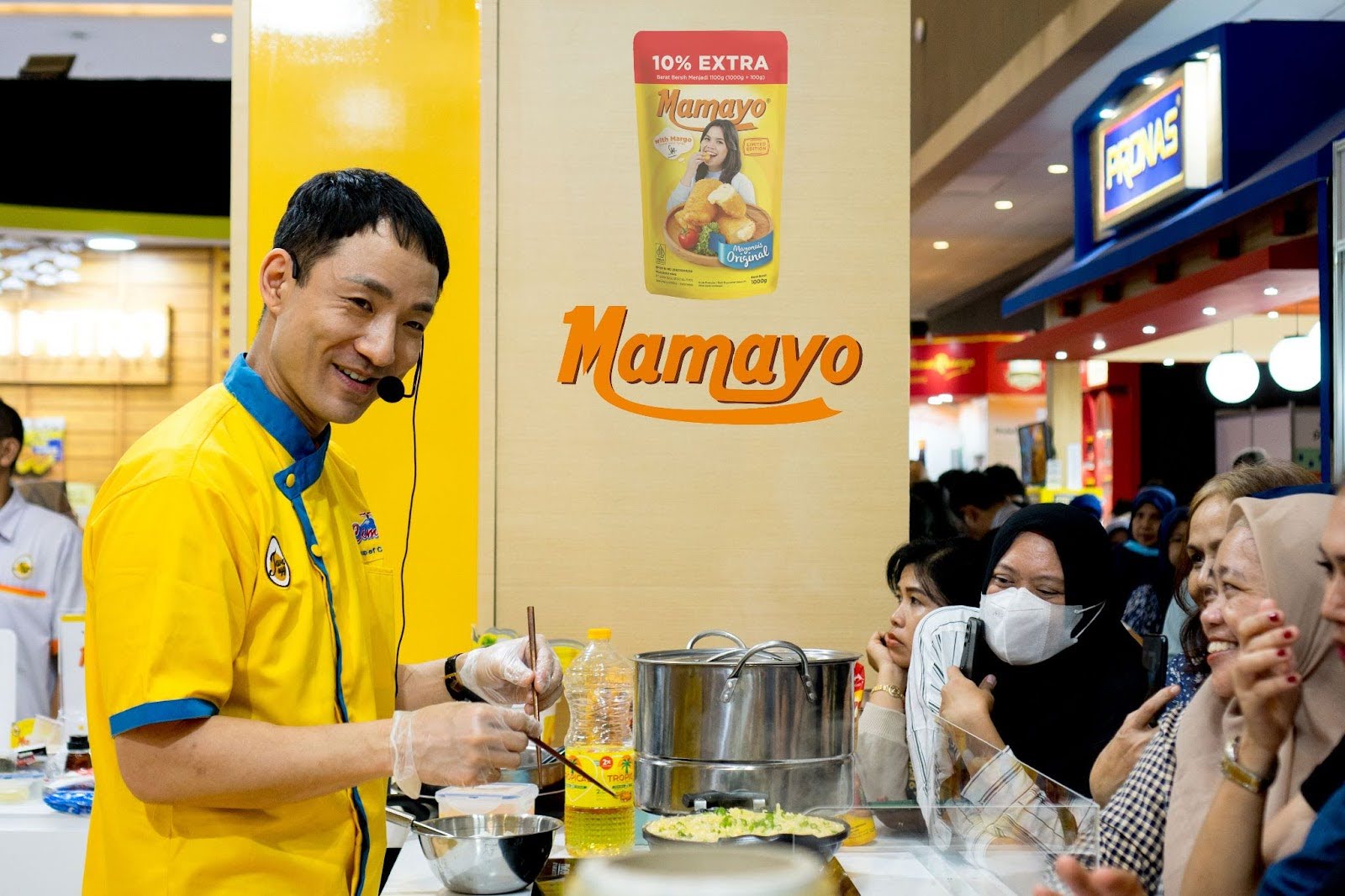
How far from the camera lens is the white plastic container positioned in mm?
2434

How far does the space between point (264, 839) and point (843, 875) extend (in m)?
0.97

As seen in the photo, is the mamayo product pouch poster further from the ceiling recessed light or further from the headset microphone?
the ceiling recessed light

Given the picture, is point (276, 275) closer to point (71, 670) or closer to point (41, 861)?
point (41, 861)

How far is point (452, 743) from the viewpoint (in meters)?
1.70

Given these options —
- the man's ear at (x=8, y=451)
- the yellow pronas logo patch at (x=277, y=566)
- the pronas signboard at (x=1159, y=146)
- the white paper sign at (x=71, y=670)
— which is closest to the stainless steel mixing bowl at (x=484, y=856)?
the yellow pronas logo patch at (x=277, y=566)

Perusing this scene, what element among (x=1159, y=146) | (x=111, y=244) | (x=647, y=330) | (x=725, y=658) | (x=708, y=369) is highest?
(x=1159, y=146)

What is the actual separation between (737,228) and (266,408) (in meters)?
1.95

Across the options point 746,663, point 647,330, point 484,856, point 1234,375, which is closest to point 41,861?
point 484,856

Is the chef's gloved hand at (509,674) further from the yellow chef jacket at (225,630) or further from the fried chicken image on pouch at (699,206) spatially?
the fried chicken image on pouch at (699,206)

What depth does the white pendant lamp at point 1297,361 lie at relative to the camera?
879 cm

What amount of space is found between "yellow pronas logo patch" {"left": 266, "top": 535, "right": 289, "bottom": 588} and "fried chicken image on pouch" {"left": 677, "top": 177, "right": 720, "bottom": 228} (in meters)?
2.03

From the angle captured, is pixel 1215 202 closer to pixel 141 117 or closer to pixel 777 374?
pixel 777 374

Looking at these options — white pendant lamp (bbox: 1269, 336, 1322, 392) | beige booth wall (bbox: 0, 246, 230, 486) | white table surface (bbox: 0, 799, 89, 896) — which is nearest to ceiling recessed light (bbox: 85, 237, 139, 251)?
beige booth wall (bbox: 0, 246, 230, 486)

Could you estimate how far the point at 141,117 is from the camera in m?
8.06
